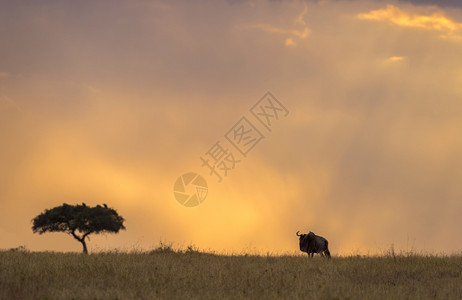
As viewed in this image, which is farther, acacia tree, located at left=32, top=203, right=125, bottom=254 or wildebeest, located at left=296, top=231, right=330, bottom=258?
acacia tree, located at left=32, top=203, right=125, bottom=254

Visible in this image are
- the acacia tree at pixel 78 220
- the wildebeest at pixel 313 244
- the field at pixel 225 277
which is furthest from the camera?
the acacia tree at pixel 78 220

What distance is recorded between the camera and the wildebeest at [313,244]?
2594 centimetres

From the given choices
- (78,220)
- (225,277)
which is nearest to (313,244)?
(225,277)

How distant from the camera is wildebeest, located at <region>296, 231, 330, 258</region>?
25938 mm

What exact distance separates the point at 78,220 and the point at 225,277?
3789 cm

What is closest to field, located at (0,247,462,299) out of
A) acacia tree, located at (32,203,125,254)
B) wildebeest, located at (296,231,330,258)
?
wildebeest, located at (296,231,330,258)

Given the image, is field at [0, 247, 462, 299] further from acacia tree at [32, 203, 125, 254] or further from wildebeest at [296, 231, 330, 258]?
acacia tree at [32, 203, 125, 254]

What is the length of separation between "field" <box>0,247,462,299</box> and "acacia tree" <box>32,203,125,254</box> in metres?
31.6

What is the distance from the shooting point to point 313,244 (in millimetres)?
26031

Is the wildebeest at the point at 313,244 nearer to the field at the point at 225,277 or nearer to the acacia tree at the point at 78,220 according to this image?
the field at the point at 225,277

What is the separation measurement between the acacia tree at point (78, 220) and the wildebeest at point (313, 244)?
3015 centimetres

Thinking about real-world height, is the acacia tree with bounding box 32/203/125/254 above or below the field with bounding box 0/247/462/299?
above

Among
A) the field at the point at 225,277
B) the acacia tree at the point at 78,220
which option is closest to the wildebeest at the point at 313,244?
the field at the point at 225,277

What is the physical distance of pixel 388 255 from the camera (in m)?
22.3
